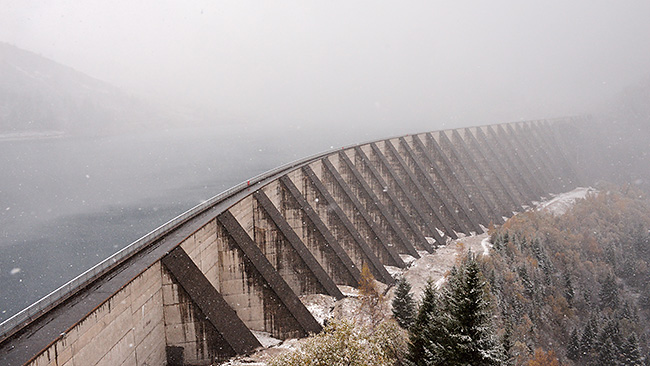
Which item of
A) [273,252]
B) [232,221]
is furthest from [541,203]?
[232,221]

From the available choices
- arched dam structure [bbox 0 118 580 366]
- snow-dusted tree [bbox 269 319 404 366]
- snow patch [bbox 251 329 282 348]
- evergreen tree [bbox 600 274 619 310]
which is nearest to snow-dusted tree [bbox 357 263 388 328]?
arched dam structure [bbox 0 118 580 366]

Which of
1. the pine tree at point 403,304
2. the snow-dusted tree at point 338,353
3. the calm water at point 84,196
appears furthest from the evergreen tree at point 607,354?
the calm water at point 84,196

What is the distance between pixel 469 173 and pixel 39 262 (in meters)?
48.8

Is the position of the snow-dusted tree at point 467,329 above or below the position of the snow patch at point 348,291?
below

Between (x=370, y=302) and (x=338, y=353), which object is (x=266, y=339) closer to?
(x=370, y=302)

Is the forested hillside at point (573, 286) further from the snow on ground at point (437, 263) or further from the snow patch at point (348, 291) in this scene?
the snow patch at point (348, 291)

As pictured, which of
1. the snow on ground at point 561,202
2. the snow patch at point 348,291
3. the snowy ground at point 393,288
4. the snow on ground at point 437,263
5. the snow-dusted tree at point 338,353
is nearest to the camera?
the snow-dusted tree at point 338,353

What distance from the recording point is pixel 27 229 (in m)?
43.8

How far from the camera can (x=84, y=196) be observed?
57844mm

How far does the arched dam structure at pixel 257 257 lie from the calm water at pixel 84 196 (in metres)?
19.8

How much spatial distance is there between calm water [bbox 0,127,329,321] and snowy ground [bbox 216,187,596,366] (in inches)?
860

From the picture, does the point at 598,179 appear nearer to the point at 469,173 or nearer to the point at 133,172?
the point at 469,173

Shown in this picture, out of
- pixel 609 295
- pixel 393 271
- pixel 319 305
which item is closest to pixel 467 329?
pixel 319 305

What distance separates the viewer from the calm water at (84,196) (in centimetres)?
3569
